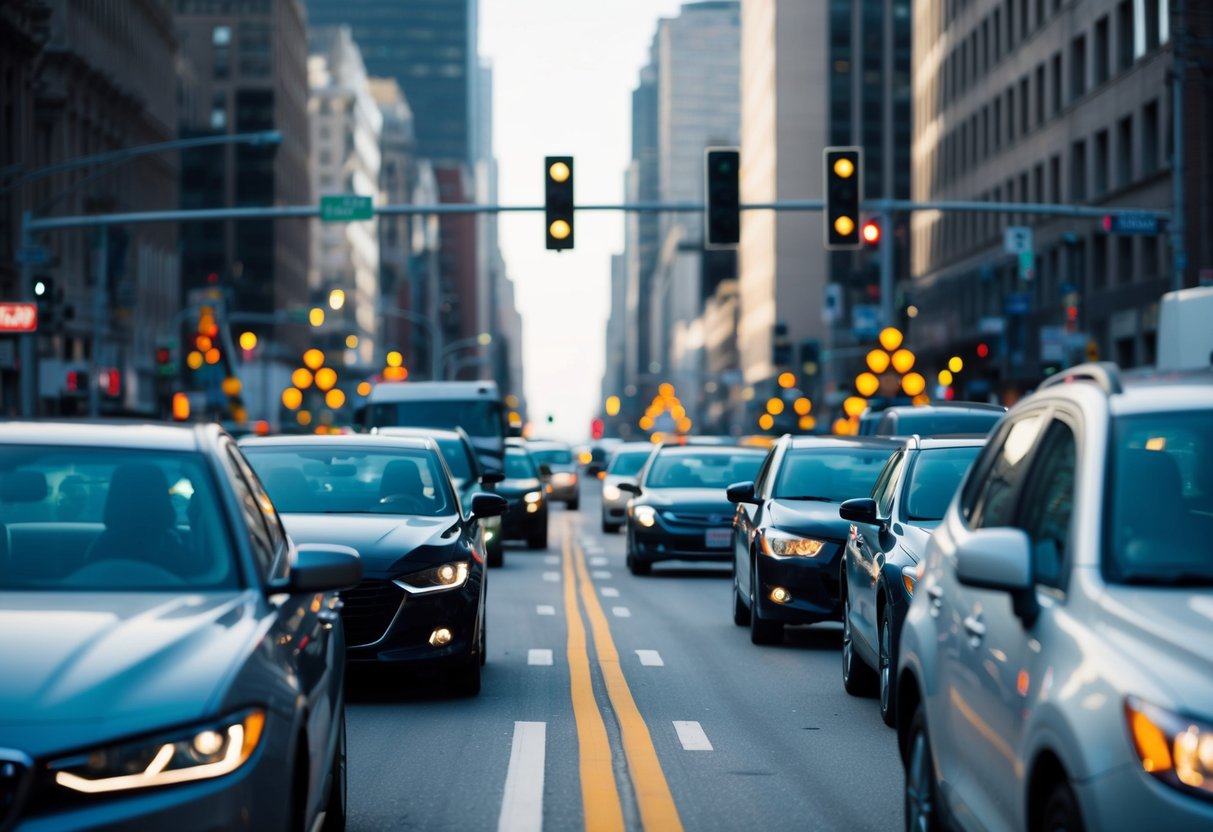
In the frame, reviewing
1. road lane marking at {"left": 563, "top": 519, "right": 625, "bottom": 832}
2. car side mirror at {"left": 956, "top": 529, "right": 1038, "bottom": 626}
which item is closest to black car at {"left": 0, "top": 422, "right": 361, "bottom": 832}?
road lane marking at {"left": 563, "top": 519, "right": 625, "bottom": 832}

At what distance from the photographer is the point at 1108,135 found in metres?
59.4

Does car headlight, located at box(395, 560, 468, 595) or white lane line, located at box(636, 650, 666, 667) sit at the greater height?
car headlight, located at box(395, 560, 468, 595)

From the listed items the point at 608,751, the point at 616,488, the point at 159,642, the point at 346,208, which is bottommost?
the point at 608,751

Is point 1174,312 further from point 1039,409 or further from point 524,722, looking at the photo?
point 1039,409

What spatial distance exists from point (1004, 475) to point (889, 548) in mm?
5036

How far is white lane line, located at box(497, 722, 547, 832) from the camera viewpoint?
8.21 meters

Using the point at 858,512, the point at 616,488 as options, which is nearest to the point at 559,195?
the point at 616,488

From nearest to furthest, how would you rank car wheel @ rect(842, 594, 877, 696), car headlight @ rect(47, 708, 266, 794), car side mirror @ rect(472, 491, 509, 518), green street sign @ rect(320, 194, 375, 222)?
car headlight @ rect(47, 708, 266, 794) < car wheel @ rect(842, 594, 877, 696) < car side mirror @ rect(472, 491, 509, 518) < green street sign @ rect(320, 194, 375, 222)

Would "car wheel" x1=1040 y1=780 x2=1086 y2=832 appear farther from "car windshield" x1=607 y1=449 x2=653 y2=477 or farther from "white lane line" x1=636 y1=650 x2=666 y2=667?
"car windshield" x1=607 y1=449 x2=653 y2=477

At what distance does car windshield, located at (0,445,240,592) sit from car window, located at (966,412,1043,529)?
7.69 ft

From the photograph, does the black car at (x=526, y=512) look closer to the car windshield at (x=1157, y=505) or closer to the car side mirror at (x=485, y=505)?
the car side mirror at (x=485, y=505)

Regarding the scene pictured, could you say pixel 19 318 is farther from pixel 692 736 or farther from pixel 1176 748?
pixel 1176 748

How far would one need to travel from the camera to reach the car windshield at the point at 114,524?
21.0ft

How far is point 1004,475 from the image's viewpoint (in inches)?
256
